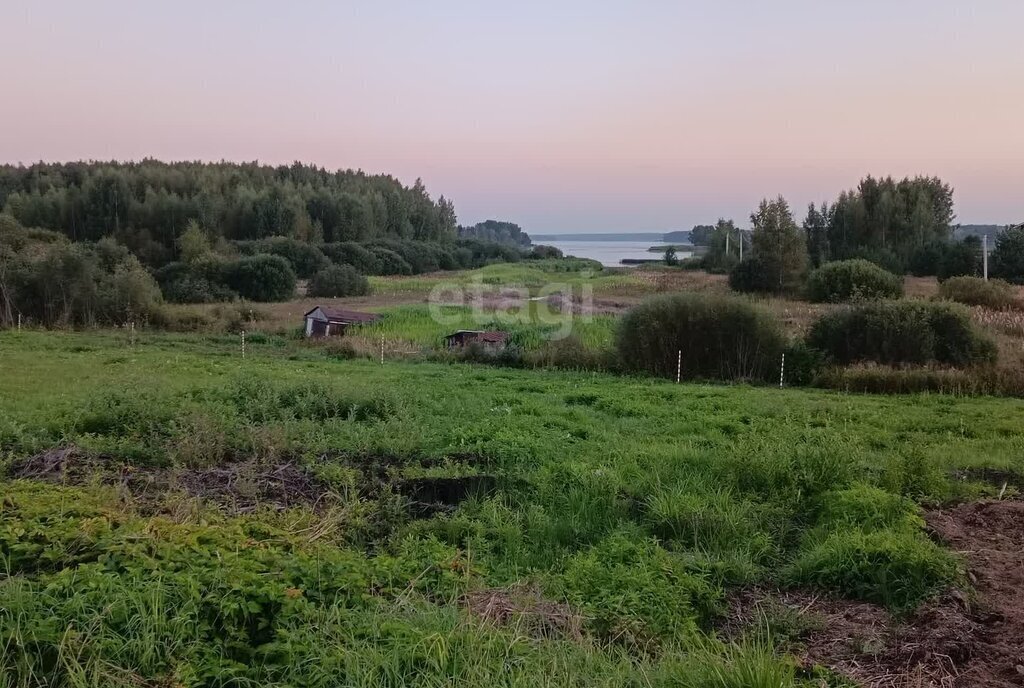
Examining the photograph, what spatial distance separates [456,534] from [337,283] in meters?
41.8

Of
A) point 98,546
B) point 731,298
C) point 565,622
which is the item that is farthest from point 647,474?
point 731,298

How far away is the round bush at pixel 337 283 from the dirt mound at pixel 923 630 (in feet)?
141

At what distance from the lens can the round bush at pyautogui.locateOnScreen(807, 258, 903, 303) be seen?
104ft

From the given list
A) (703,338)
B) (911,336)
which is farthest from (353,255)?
(911,336)

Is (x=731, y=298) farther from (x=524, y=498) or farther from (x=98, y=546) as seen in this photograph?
(x=98, y=546)

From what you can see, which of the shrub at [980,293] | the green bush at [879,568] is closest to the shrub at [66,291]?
the green bush at [879,568]

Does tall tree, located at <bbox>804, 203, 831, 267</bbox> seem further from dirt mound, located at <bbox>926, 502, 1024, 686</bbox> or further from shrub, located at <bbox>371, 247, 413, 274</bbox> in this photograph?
dirt mound, located at <bbox>926, 502, 1024, 686</bbox>

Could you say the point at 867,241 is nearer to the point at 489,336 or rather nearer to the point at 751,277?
the point at 751,277

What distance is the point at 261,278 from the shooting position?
4331 cm

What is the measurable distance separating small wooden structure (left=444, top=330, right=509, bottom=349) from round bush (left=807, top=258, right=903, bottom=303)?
714 inches

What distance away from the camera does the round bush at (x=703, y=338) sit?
16.2 metres

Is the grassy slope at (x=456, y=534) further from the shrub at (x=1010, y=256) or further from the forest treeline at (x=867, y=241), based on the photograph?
the shrub at (x=1010, y=256)

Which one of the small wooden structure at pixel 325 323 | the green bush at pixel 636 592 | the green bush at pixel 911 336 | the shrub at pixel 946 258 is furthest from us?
the shrub at pixel 946 258

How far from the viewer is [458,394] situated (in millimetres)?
11633
